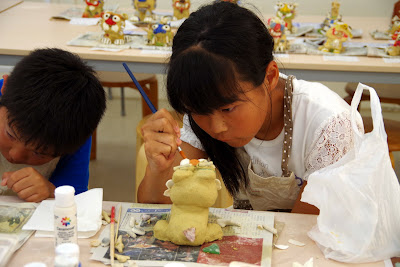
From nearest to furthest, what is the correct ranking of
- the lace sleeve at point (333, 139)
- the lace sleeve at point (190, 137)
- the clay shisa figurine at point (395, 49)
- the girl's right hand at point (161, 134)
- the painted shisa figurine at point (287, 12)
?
the girl's right hand at point (161, 134)
the lace sleeve at point (333, 139)
the lace sleeve at point (190, 137)
the clay shisa figurine at point (395, 49)
the painted shisa figurine at point (287, 12)

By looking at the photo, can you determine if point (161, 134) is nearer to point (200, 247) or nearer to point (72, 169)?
point (200, 247)

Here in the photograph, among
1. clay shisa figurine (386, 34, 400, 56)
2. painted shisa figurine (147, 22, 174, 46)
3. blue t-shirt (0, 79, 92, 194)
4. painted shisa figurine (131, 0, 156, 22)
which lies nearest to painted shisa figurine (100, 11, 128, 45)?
painted shisa figurine (147, 22, 174, 46)

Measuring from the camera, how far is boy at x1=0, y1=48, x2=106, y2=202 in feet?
3.73

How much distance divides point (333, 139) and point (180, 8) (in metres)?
1.63

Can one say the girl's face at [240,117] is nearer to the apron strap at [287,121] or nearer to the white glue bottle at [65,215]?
the apron strap at [287,121]

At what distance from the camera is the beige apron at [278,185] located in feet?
4.26

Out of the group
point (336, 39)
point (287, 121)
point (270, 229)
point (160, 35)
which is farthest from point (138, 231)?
point (336, 39)

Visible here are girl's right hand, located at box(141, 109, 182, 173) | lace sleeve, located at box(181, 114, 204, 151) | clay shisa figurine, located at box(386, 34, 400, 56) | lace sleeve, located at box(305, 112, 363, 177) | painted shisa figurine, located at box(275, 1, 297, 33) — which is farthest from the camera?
painted shisa figurine, located at box(275, 1, 297, 33)

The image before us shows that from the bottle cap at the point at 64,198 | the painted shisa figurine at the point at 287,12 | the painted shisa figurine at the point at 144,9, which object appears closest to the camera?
the bottle cap at the point at 64,198

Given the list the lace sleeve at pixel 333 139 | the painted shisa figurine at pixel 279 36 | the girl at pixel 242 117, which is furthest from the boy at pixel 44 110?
the painted shisa figurine at pixel 279 36

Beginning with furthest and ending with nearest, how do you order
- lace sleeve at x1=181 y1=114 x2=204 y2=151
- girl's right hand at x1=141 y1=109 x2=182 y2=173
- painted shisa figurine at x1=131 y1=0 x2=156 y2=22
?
painted shisa figurine at x1=131 y1=0 x2=156 y2=22, lace sleeve at x1=181 y1=114 x2=204 y2=151, girl's right hand at x1=141 y1=109 x2=182 y2=173

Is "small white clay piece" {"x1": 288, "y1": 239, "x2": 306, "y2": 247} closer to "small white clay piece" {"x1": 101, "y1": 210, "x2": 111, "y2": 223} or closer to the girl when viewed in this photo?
the girl

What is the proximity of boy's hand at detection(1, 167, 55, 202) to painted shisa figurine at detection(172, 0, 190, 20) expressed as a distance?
162 cm

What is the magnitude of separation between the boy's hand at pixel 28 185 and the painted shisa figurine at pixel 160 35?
1209 millimetres
